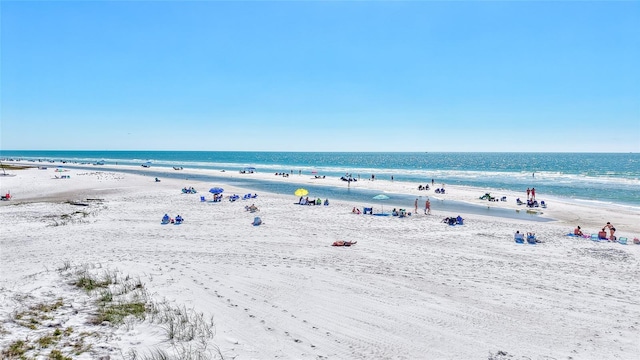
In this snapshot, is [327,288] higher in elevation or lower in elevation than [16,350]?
lower

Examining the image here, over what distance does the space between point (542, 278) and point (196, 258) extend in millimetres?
11795

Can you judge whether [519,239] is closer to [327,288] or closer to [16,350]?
[327,288]

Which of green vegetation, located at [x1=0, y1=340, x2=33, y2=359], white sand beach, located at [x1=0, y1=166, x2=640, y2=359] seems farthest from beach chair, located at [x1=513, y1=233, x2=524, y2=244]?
green vegetation, located at [x1=0, y1=340, x2=33, y2=359]

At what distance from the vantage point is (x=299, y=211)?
83.3ft

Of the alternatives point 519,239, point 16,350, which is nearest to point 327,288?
point 16,350

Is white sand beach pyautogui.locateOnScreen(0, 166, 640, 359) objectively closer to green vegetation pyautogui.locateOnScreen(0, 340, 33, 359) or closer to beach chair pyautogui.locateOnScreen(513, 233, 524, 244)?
green vegetation pyautogui.locateOnScreen(0, 340, 33, 359)

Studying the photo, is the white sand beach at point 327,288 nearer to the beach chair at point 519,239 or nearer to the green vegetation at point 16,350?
the green vegetation at point 16,350

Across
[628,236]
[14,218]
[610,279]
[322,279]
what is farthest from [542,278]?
[14,218]

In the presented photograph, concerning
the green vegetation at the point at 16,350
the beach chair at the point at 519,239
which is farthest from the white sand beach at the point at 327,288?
the beach chair at the point at 519,239

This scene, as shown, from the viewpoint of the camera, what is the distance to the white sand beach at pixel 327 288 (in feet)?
22.4

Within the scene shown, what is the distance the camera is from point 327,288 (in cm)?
1005

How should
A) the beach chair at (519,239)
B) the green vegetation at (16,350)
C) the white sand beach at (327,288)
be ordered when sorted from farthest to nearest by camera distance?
the beach chair at (519,239), the white sand beach at (327,288), the green vegetation at (16,350)

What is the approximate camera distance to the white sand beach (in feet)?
22.4

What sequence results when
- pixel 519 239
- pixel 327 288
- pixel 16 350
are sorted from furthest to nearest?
pixel 519 239 → pixel 327 288 → pixel 16 350
